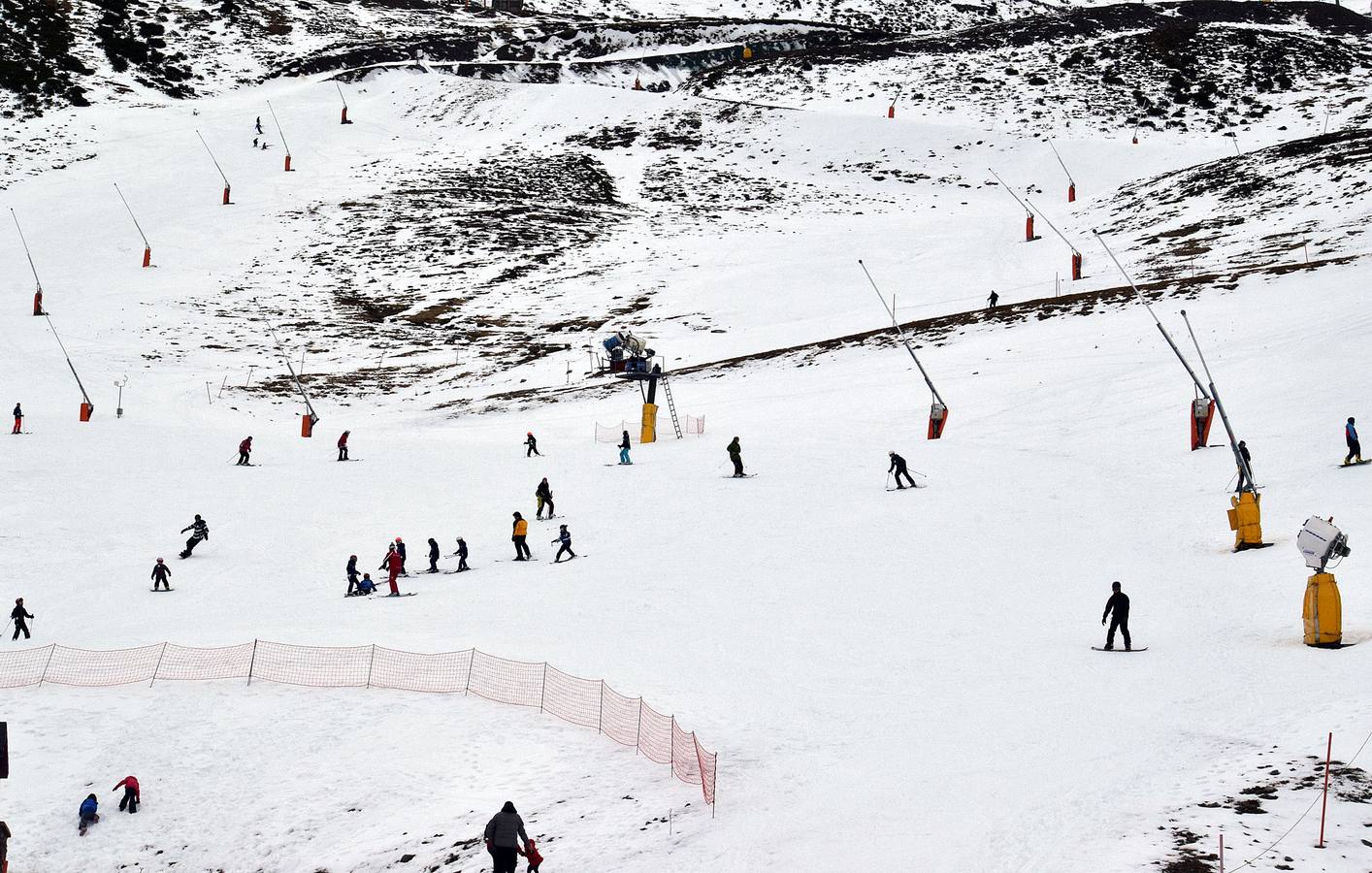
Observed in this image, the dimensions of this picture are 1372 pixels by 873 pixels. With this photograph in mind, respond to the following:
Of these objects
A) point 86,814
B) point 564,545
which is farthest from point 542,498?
point 86,814

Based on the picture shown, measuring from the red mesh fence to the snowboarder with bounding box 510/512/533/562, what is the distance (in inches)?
252

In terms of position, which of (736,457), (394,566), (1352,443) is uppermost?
(1352,443)

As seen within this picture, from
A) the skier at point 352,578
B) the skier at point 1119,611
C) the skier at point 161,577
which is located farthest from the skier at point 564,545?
the skier at point 1119,611

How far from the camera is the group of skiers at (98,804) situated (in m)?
13.2

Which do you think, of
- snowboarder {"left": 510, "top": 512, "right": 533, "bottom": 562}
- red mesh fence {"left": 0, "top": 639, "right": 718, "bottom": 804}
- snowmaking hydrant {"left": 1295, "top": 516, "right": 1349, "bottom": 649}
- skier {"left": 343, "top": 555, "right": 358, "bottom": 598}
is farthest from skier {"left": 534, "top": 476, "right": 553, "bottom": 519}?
snowmaking hydrant {"left": 1295, "top": 516, "right": 1349, "bottom": 649}

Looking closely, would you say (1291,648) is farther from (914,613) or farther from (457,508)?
(457,508)

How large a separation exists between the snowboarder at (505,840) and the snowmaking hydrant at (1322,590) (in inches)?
436

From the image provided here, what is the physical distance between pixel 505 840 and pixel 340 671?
25.2 ft

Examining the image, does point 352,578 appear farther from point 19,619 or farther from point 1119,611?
point 1119,611

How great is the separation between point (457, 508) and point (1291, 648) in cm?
2026

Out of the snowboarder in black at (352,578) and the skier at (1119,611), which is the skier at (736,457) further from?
the skier at (1119,611)

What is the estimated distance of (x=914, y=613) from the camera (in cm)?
1869

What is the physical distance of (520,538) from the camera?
2416cm

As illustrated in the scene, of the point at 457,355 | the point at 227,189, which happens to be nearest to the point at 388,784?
the point at 457,355
